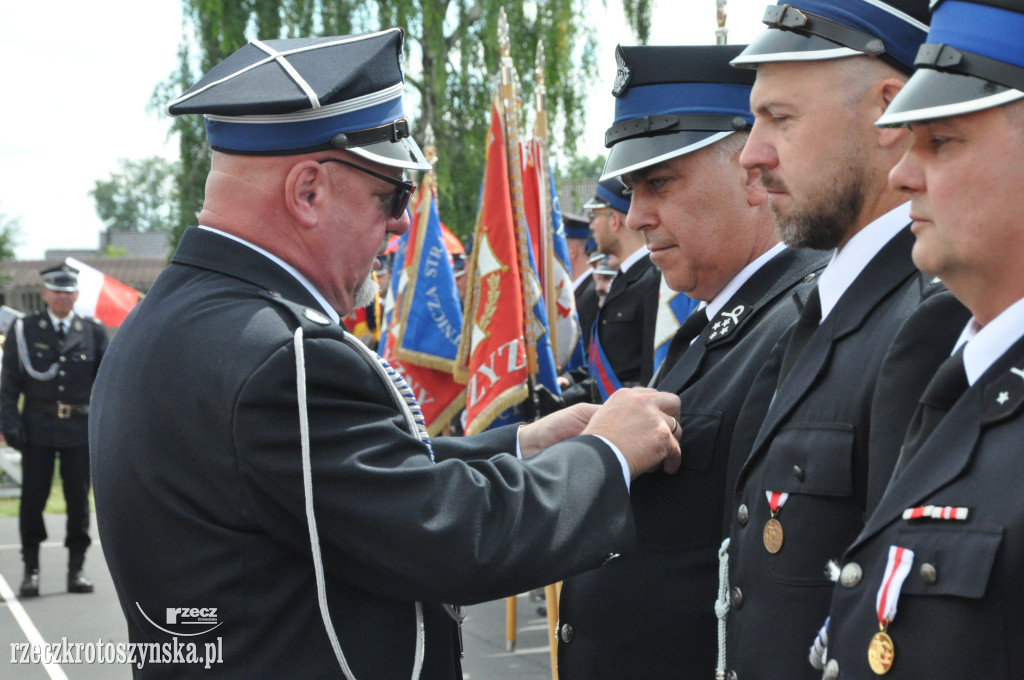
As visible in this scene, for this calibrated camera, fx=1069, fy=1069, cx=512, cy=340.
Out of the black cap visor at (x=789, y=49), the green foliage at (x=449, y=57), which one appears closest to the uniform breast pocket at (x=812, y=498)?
the black cap visor at (x=789, y=49)

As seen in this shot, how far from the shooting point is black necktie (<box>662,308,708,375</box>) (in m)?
2.72

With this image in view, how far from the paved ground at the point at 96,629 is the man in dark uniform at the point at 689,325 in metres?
3.28

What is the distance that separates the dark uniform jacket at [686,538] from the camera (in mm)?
2377

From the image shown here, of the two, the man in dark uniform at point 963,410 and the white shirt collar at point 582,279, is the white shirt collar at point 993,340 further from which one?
the white shirt collar at point 582,279

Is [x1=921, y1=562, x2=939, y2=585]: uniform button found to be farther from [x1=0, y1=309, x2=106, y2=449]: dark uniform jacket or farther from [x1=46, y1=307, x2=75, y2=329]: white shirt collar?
[x1=46, y1=307, x2=75, y2=329]: white shirt collar

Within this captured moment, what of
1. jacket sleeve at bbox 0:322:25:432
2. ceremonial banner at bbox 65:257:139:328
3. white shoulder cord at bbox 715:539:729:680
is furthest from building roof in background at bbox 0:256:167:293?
white shoulder cord at bbox 715:539:729:680

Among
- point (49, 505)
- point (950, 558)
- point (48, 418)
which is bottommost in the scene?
point (49, 505)

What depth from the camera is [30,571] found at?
8414 millimetres

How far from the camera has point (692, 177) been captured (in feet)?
8.91

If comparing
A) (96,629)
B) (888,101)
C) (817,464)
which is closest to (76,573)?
(96,629)

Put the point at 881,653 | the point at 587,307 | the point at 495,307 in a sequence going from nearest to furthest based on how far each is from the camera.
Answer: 1. the point at 881,653
2. the point at 495,307
3. the point at 587,307

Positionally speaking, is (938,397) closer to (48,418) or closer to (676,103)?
(676,103)

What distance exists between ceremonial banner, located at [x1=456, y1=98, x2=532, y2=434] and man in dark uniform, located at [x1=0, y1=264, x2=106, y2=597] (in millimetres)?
3976

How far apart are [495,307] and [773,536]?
4.03 meters
